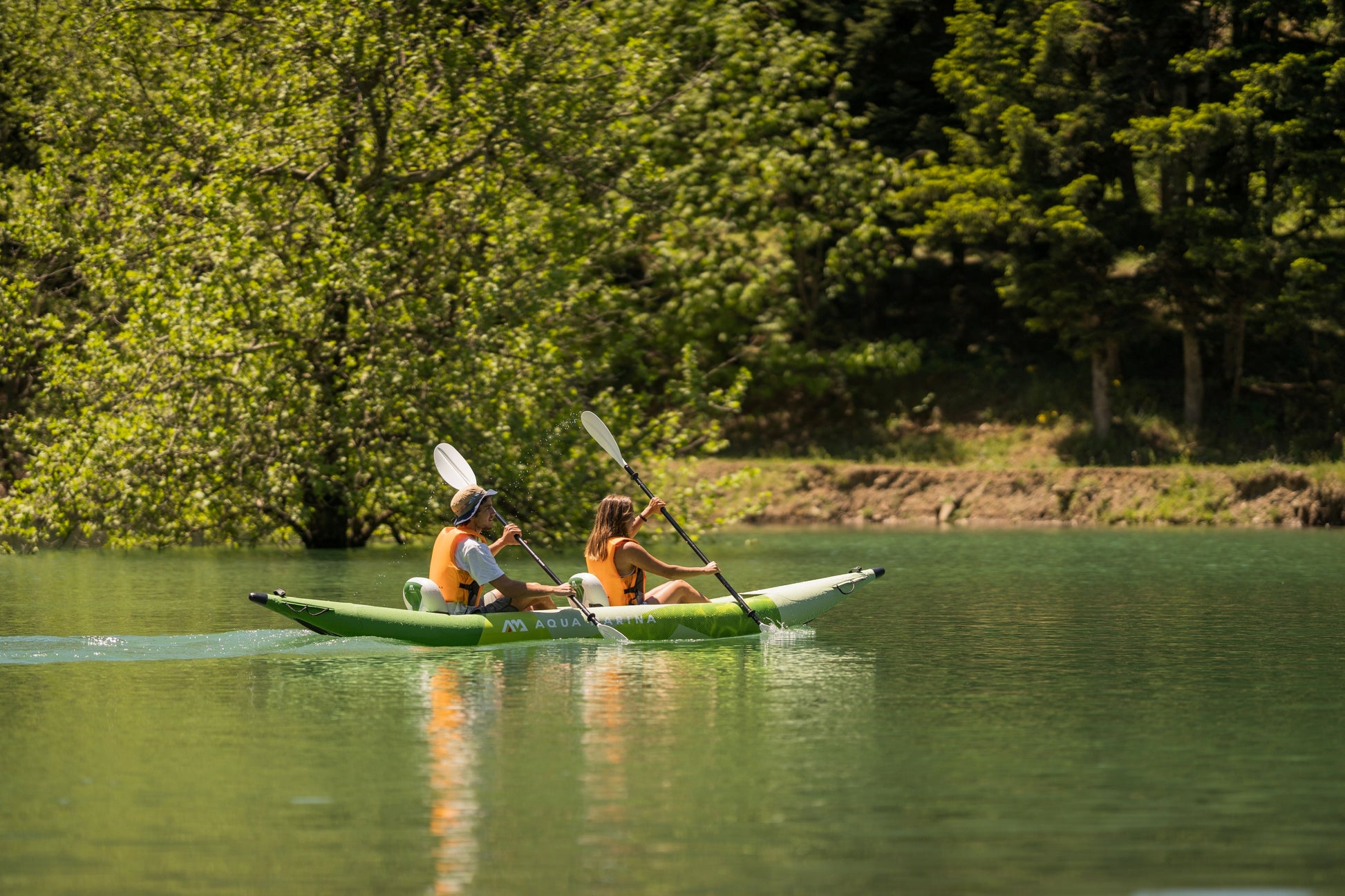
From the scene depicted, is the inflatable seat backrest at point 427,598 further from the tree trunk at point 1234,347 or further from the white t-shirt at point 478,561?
the tree trunk at point 1234,347

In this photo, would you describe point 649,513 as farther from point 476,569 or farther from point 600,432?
point 600,432

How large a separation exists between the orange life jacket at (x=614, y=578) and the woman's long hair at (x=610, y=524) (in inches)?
1.6

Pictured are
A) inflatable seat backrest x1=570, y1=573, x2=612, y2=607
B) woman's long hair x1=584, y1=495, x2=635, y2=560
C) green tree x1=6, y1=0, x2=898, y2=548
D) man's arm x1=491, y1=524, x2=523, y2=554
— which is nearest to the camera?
man's arm x1=491, y1=524, x2=523, y2=554

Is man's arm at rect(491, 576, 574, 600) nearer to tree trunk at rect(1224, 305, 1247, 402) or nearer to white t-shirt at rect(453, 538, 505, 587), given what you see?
white t-shirt at rect(453, 538, 505, 587)

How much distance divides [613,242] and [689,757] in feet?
72.4

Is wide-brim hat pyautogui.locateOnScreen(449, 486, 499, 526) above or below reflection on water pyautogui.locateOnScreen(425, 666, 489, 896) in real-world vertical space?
above

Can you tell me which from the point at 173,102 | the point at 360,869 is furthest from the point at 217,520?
the point at 360,869

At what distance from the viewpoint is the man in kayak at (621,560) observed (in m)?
16.6

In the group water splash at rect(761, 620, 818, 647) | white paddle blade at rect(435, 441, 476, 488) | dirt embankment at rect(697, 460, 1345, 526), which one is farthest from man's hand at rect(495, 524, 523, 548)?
dirt embankment at rect(697, 460, 1345, 526)

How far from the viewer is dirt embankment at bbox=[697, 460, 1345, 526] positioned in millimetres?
38094

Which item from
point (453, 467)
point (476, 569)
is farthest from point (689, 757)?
point (453, 467)

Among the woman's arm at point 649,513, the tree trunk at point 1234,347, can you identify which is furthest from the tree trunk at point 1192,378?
the woman's arm at point 649,513

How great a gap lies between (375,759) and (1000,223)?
33.2 meters

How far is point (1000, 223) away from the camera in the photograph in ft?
135
